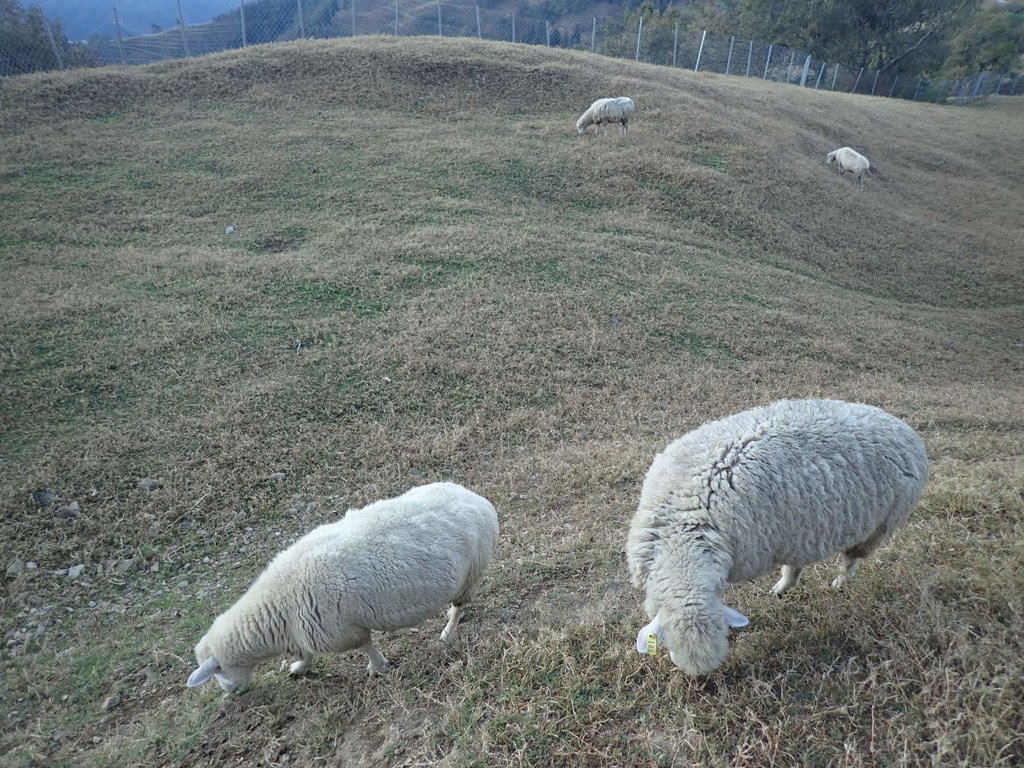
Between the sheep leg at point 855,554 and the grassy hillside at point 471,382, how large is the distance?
0.12 meters

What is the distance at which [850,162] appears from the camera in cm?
1906

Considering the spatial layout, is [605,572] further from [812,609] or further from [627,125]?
[627,125]

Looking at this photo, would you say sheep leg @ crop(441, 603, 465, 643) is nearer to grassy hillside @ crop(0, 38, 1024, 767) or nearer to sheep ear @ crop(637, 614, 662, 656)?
grassy hillside @ crop(0, 38, 1024, 767)

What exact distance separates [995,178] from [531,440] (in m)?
24.7

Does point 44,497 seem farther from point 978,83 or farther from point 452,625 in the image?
point 978,83

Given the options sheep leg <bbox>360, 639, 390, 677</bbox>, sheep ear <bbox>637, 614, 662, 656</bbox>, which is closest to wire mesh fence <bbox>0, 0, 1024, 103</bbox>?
sheep leg <bbox>360, 639, 390, 677</bbox>

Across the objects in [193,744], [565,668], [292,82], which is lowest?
[193,744]

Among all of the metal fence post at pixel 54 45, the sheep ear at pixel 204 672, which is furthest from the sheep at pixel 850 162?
the metal fence post at pixel 54 45

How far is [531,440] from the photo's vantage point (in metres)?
7.50

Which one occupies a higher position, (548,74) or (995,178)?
(548,74)

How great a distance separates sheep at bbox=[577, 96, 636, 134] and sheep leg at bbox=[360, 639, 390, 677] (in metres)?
17.0

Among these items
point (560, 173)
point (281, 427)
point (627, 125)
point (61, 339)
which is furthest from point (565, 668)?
point (627, 125)

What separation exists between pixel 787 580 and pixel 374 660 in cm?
301

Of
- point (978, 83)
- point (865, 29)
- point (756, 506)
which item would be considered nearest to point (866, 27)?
point (865, 29)
